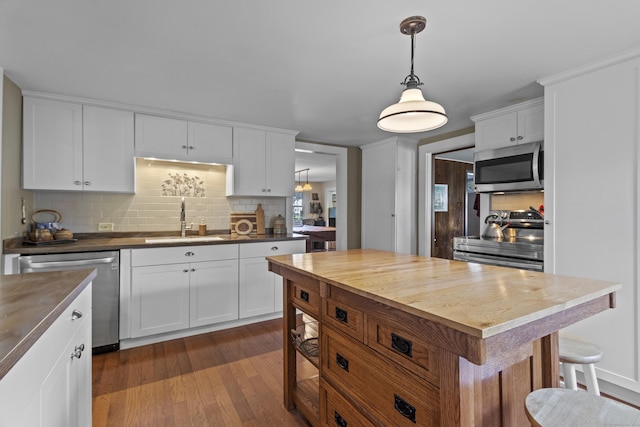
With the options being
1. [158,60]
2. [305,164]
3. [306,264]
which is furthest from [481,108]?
[305,164]

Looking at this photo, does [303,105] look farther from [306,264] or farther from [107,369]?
[107,369]

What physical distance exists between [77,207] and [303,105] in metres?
2.44

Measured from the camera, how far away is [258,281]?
11.2 ft

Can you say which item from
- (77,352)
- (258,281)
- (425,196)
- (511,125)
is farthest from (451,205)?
(77,352)

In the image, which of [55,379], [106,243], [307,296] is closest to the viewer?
[55,379]

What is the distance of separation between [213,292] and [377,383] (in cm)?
232

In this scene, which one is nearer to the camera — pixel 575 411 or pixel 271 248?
pixel 575 411

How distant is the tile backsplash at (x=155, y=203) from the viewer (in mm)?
3062

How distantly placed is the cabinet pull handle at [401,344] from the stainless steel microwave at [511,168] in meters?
2.33

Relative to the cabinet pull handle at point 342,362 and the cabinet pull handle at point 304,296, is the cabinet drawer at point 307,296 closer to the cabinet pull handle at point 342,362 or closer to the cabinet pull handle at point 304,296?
the cabinet pull handle at point 304,296

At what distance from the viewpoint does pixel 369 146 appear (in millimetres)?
4699

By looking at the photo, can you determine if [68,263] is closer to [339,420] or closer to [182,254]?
[182,254]

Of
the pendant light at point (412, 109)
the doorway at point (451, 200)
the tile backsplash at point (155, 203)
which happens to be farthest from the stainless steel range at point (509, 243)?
the tile backsplash at point (155, 203)

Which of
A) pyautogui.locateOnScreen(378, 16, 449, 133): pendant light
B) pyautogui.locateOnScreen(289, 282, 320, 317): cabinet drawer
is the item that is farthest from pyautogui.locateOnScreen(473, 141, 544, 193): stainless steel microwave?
pyautogui.locateOnScreen(289, 282, 320, 317): cabinet drawer
